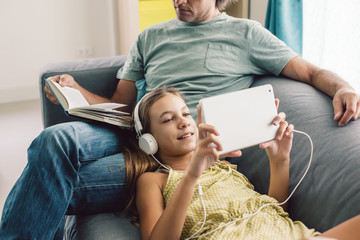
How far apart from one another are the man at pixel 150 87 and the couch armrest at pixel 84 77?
93mm

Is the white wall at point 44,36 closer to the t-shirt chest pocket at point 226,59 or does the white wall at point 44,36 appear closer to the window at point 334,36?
the window at point 334,36

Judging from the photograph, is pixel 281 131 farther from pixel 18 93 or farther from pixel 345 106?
pixel 18 93

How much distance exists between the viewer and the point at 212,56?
1585 mm

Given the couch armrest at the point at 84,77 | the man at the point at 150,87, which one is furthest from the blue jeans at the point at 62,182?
the couch armrest at the point at 84,77

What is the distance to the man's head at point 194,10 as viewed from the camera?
1.58m

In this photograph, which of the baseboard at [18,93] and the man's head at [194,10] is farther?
the baseboard at [18,93]

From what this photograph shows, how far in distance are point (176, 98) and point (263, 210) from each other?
44 centimetres

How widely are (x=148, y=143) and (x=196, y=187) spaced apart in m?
0.21

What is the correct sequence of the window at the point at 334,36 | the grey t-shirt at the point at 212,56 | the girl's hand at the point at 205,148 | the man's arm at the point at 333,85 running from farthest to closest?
the window at the point at 334,36 < the grey t-shirt at the point at 212,56 < the man's arm at the point at 333,85 < the girl's hand at the point at 205,148

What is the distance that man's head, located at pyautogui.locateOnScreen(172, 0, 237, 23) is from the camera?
1.58 meters

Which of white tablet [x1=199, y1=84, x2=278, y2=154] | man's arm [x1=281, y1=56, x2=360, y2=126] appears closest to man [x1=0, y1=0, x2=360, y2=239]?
man's arm [x1=281, y1=56, x2=360, y2=126]

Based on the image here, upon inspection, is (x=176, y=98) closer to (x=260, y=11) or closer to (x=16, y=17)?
(x=260, y=11)

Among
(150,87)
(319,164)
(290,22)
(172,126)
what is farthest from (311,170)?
(290,22)

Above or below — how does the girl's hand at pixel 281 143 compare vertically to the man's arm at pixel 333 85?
below
